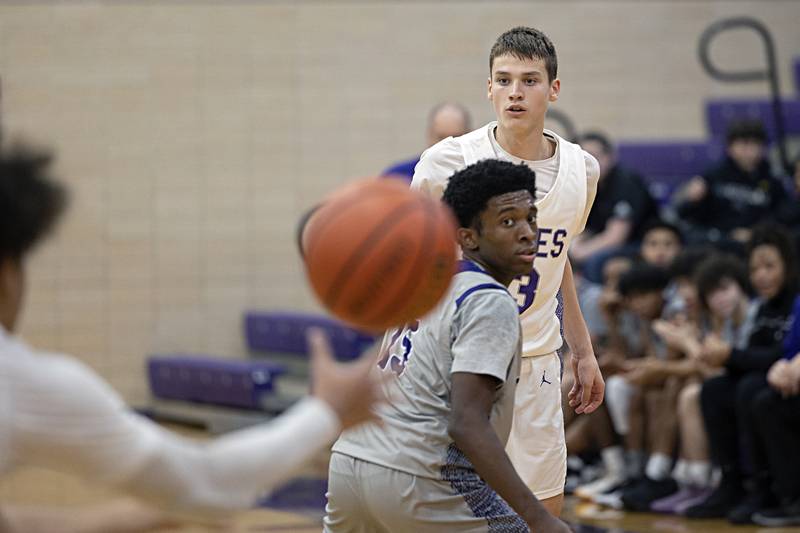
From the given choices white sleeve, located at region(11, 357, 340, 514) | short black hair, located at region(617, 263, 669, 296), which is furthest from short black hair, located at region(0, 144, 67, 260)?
short black hair, located at region(617, 263, 669, 296)

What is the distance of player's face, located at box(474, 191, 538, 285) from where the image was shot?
10.9ft

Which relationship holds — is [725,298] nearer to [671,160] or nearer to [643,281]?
[643,281]

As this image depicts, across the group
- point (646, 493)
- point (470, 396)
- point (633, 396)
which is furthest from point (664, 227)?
point (470, 396)

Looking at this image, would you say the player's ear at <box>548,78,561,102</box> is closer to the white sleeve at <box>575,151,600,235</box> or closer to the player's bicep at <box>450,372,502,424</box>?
the white sleeve at <box>575,151,600,235</box>

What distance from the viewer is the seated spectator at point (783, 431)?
21.1 feet

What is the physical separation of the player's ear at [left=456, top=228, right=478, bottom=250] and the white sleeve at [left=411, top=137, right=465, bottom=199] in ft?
2.14

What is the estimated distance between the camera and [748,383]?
21.8 ft

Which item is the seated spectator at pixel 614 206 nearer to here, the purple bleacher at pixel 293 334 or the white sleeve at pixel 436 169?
the purple bleacher at pixel 293 334

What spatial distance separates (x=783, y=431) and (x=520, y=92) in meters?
3.10

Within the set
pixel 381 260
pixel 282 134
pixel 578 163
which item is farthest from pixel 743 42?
pixel 381 260

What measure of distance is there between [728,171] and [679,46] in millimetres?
3015

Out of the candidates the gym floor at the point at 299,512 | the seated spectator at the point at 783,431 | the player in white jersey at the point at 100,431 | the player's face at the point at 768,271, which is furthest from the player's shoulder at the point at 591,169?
the player's face at the point at 768,271

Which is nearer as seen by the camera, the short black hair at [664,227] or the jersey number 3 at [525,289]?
the jersey number 3 at [525,289]

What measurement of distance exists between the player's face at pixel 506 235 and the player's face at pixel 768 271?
12.5 ft
